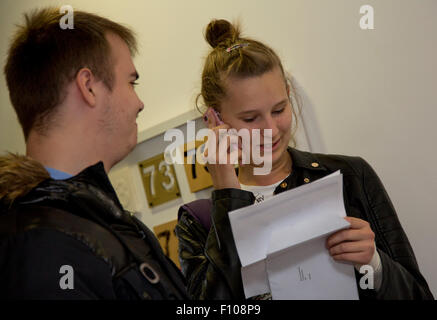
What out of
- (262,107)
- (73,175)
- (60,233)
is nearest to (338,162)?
(262,107)

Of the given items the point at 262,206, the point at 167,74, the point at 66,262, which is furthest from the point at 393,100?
the point at 66,262

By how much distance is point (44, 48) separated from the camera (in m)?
1.01

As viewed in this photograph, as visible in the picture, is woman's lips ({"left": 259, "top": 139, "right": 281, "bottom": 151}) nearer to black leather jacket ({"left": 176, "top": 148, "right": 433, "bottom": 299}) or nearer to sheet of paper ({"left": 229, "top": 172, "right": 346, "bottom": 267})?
black leather jacket ({"left": 176, "top": 148, "right": 433, "bottom": 299})

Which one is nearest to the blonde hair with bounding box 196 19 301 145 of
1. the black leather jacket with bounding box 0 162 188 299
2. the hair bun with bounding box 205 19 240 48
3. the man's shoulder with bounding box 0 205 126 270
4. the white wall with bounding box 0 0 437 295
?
the hair bun with bounding box 205 19 240 48

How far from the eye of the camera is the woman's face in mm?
1328

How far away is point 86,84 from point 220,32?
2.13ft

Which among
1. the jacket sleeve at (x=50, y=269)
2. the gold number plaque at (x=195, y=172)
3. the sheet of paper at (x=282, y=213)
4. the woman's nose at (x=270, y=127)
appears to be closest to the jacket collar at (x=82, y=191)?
the jacket sleeve at (x=50, y=269)

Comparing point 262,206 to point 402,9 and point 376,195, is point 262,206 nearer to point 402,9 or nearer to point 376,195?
point 376,195

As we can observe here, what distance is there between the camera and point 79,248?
750mm

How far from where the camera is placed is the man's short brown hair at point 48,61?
0.98 meters

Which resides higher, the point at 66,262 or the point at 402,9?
the point at 402,9

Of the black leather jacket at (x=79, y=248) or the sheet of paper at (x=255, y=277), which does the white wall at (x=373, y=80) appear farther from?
the black leather jacket at (x=79, y=248)

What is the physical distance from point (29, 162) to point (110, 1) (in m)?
1.53

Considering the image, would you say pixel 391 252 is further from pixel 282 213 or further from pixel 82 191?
pixel 82 191
